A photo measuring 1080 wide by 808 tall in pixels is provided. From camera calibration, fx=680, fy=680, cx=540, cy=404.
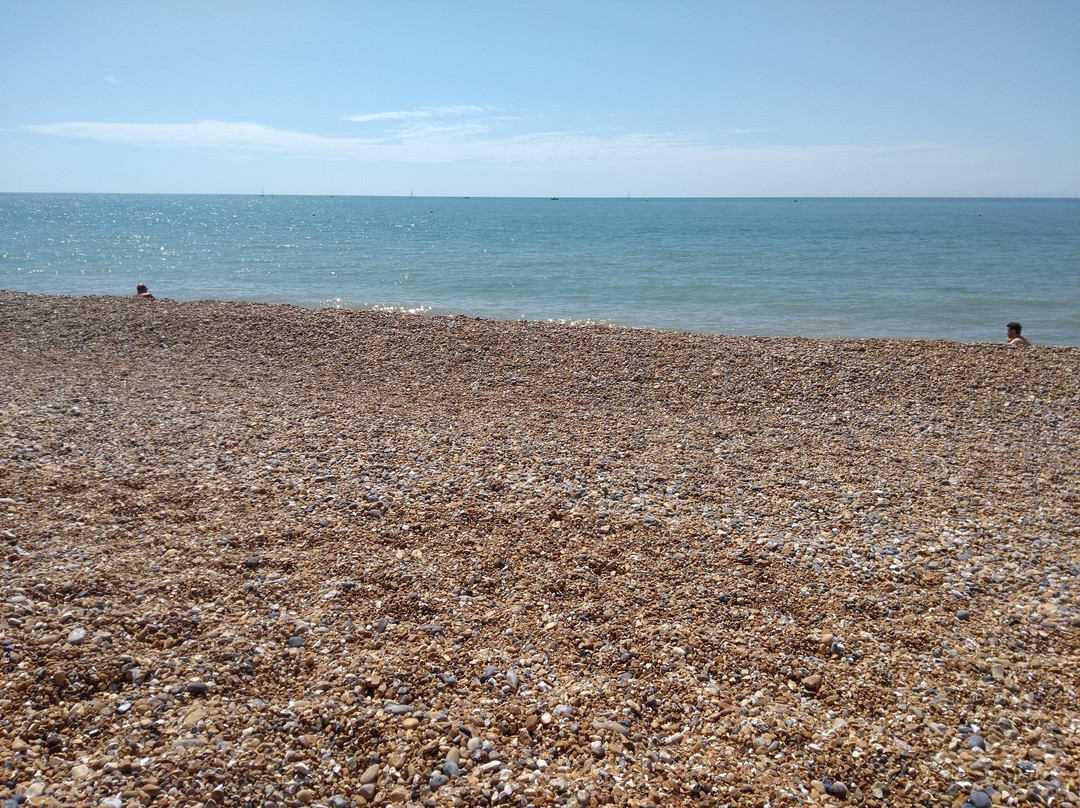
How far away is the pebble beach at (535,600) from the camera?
374 centimetres

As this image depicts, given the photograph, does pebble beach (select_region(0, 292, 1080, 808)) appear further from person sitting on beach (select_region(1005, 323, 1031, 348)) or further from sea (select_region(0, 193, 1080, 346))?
sea (select_region(0, 193, 1080, 346))

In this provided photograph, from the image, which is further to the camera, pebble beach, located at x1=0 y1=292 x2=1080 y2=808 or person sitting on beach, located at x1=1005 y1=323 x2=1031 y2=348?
person sitting on beach, located at x1=1005 y1=323 x2=1031 y2=348

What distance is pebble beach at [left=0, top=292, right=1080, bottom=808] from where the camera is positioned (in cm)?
374

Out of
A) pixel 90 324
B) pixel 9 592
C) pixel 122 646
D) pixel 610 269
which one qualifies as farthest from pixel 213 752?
pixel 610 269

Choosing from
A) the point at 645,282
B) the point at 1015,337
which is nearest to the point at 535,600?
the point at 1015,337

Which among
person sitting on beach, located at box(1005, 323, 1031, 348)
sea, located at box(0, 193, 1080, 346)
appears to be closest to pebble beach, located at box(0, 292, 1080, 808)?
person sitting on beach, located at box(1005, 323, 1031, 348)

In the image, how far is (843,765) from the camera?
3775 millimetres

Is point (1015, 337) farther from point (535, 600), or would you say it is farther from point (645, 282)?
point (645, 282)

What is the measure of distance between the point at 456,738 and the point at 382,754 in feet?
1.37

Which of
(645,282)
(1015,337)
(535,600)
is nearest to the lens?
(535,600)

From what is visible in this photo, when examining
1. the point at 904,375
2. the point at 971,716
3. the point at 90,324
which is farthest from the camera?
the point at 90,324

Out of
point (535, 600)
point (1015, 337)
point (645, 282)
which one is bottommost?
point (535, 600)

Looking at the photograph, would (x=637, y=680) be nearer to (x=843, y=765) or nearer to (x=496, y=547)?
(x=843, y=765)

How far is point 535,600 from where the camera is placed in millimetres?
5277
